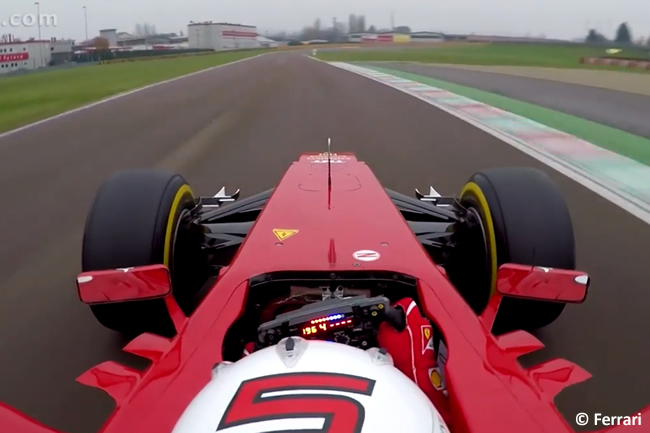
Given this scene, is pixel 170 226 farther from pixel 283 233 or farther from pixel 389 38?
pixel 389 38

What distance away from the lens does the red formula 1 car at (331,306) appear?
1.68m

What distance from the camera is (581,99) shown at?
19.9 m

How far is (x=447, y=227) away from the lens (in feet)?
16.1

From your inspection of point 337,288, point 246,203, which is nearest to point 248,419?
point 337,288

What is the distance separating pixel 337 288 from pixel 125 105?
768 inches

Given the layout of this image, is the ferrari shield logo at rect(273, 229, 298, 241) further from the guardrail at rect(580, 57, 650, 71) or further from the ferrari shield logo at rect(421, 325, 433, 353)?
the guardrail at rect(580, 57, 650, 71)

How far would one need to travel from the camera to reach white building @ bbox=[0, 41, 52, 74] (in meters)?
45.8

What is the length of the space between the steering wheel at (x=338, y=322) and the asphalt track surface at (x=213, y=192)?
4.70 feet

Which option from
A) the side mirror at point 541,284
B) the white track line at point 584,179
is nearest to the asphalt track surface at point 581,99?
the white track line at point 584,179

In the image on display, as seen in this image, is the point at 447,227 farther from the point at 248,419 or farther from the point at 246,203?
the point at 248,419

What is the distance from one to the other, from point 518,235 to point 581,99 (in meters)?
17.6

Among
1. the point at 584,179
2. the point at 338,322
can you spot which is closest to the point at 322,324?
the point at 338,322

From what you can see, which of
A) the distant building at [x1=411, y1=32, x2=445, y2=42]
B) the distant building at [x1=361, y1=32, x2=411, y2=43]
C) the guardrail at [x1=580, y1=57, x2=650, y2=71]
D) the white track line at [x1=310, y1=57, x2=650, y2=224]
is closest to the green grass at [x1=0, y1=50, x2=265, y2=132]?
the white track line at [x1=310, y1=57, x2=650, y2=224]

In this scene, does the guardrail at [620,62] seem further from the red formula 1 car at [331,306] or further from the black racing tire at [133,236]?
the black racing tire at [133,236]
